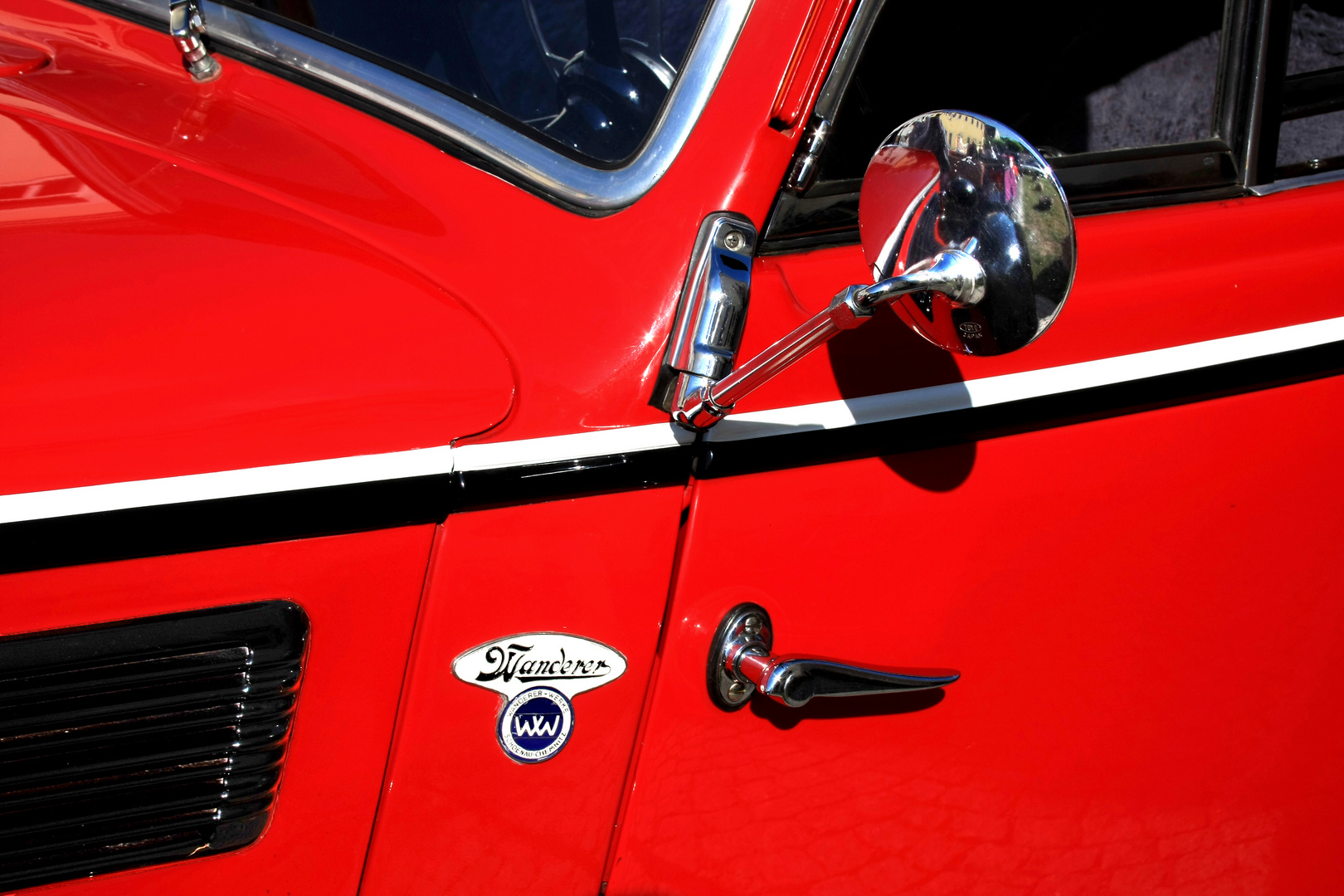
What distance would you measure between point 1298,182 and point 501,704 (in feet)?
4.53

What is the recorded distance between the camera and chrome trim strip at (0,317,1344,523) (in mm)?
940

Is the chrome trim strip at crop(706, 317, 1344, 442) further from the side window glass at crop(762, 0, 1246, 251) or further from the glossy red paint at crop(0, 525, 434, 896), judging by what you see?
the glossy red paint at crop(0, 525, 434, 896)

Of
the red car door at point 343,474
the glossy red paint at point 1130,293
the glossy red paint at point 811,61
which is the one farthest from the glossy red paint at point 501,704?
the glossy red paint at point 811,61

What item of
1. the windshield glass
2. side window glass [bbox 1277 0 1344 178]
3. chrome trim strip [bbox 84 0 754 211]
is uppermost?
side window glass [bbox 1277 0 1344 178]

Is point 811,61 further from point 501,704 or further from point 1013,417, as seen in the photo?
point 501,704

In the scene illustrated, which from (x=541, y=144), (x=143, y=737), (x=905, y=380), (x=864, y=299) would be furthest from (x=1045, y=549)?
(x=143, y=737)

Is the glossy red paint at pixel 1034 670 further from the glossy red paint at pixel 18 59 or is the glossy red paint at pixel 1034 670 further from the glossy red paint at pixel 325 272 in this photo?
the glossy red paint at pixel 18 59

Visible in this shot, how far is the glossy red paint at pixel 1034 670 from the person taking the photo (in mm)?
1210

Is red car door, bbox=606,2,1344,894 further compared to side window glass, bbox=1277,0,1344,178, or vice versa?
side window glass, bbox=1277,0,1344,178

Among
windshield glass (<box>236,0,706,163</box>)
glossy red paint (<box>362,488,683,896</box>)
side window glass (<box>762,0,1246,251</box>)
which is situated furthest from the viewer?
windshield glass (<box>236,0,706,163</box>)

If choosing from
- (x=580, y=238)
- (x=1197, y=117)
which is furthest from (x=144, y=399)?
(x=1197, y=117)

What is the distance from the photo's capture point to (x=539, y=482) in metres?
1.08

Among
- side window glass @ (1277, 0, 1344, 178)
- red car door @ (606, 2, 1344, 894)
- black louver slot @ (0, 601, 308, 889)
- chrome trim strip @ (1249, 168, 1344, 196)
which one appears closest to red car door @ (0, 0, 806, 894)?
black louver slot @ (0, 601, 308, 889)

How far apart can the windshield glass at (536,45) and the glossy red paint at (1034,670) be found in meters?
0.64
